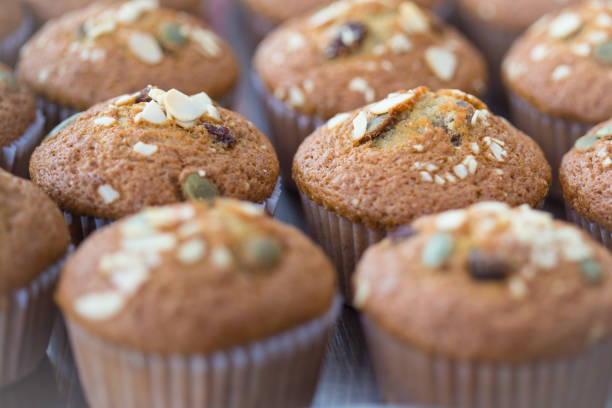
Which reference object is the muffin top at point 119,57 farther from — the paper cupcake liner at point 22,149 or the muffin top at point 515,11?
the muffin top at point 515,11

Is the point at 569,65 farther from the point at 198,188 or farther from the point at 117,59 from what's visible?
the point at 117,59

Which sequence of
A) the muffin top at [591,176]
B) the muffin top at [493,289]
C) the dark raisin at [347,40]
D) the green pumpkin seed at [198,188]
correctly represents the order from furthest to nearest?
the dark raisin at [347,40], the muffin top at [591,176], the green pumpkin seed at [198,188], the muffin top at [493,289]

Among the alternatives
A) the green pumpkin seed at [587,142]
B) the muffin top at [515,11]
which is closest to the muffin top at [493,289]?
the green pumpkin seed at [587,142]

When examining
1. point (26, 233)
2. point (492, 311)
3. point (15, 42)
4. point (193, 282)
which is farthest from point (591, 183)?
point (15, 42)

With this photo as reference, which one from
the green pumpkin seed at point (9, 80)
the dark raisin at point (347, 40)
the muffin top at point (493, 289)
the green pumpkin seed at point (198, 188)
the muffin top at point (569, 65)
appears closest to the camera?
the muffin top at point (493, 289)

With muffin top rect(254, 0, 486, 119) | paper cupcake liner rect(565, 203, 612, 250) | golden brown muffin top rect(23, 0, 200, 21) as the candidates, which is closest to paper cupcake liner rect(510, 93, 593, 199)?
muffin top rect(254, 0, 486, 119)

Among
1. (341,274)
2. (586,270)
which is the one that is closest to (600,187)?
(586,270)

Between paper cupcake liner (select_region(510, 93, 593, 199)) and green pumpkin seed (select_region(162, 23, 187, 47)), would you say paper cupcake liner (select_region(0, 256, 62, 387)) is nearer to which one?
green pumpkin seed (select_region(162, 23, 187, 47))
